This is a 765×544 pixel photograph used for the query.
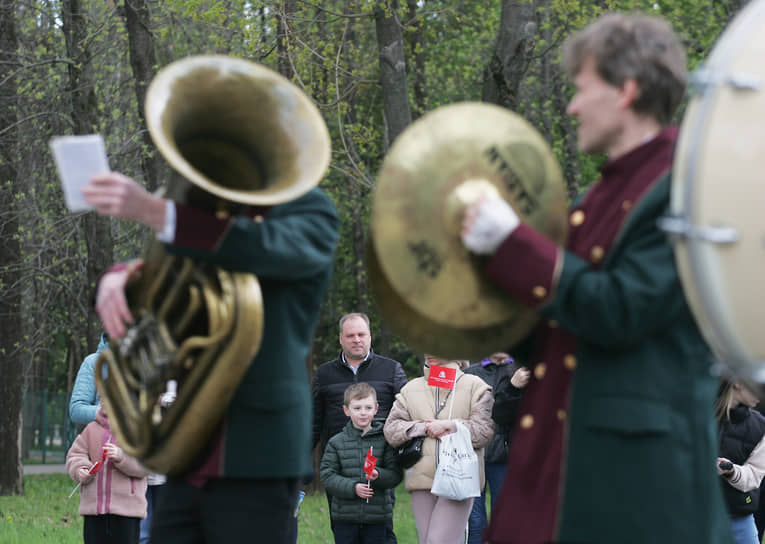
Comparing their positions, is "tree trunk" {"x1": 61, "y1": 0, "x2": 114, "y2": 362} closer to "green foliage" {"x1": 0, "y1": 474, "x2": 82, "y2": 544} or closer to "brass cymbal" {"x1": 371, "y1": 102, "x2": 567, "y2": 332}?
"green foliage" {"x1": 0, "y1": 474, "x2": 82, "y2": 544}

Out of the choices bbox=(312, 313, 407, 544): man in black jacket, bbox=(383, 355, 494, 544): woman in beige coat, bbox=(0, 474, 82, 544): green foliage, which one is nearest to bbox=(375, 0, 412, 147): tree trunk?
bbox=(312, 313, 407, 544): man in black jacket

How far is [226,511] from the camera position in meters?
3.21

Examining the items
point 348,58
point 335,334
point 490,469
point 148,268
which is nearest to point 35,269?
point 348,58

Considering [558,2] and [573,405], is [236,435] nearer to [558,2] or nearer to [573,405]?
[573,405]

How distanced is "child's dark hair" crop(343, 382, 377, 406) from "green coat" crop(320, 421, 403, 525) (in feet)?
0.61

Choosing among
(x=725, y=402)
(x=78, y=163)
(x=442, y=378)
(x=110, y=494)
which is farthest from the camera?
(x=442, y=378)

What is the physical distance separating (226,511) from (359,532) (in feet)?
14.9

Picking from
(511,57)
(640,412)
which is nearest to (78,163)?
(640,412)

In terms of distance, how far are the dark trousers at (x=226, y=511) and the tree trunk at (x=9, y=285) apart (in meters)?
13.5

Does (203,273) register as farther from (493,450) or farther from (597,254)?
(493,450)

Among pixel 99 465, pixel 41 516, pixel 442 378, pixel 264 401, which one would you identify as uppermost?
pixel 264 401

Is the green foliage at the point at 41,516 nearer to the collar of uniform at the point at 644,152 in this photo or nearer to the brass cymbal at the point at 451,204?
the brass cymbal at the point at 451,204

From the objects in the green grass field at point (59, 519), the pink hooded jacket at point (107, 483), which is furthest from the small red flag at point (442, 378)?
the green grass field at point (59, 519)

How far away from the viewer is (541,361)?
2.99 meters
